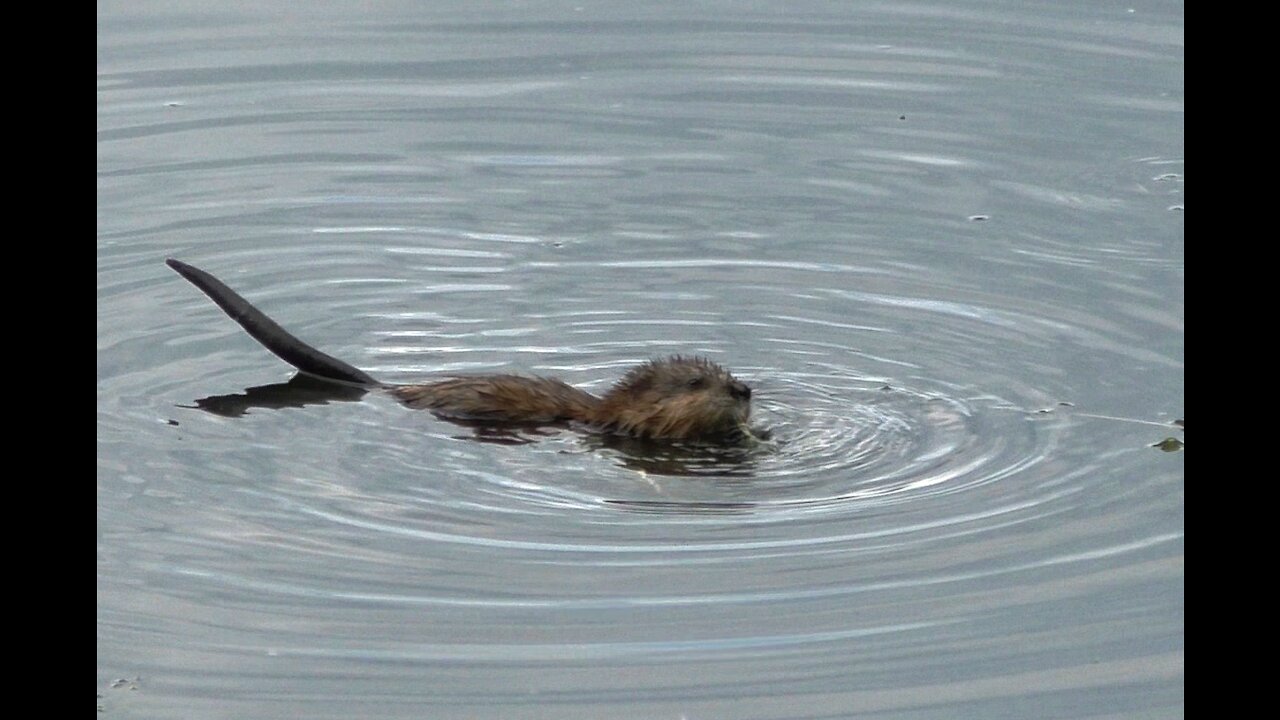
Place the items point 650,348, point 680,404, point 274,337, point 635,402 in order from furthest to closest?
point 650,348
point 274,337
point 635,402
point 680,404

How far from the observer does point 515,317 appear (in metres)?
10.7

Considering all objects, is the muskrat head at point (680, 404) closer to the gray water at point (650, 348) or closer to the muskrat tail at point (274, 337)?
the gray water at point (650, 348)

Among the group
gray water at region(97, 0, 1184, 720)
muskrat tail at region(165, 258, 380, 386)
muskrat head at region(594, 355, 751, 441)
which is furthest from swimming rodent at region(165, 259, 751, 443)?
muskrat tail at region(165, 258, 380, 386)

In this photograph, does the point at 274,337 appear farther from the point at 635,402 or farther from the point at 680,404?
the point at 680,404

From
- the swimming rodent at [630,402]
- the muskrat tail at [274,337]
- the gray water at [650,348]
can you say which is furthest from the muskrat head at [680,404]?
the muskrat tail at [274,337]

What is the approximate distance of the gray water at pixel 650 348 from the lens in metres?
7.13

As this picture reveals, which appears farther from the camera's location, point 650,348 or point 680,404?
point 650,348

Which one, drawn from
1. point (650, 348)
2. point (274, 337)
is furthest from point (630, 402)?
point (274, 337)

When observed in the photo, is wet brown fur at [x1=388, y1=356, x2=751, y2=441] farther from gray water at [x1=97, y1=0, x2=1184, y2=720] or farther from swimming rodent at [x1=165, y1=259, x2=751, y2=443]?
gray water at [x1=97, y1=0, x2=1184, y2=720]

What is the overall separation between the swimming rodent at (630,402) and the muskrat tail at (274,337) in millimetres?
291

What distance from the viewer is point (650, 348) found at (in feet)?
34.0

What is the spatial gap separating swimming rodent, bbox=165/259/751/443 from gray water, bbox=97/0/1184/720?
0.11 meters

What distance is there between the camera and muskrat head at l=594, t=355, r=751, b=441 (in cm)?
925

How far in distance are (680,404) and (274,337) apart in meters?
1.90
